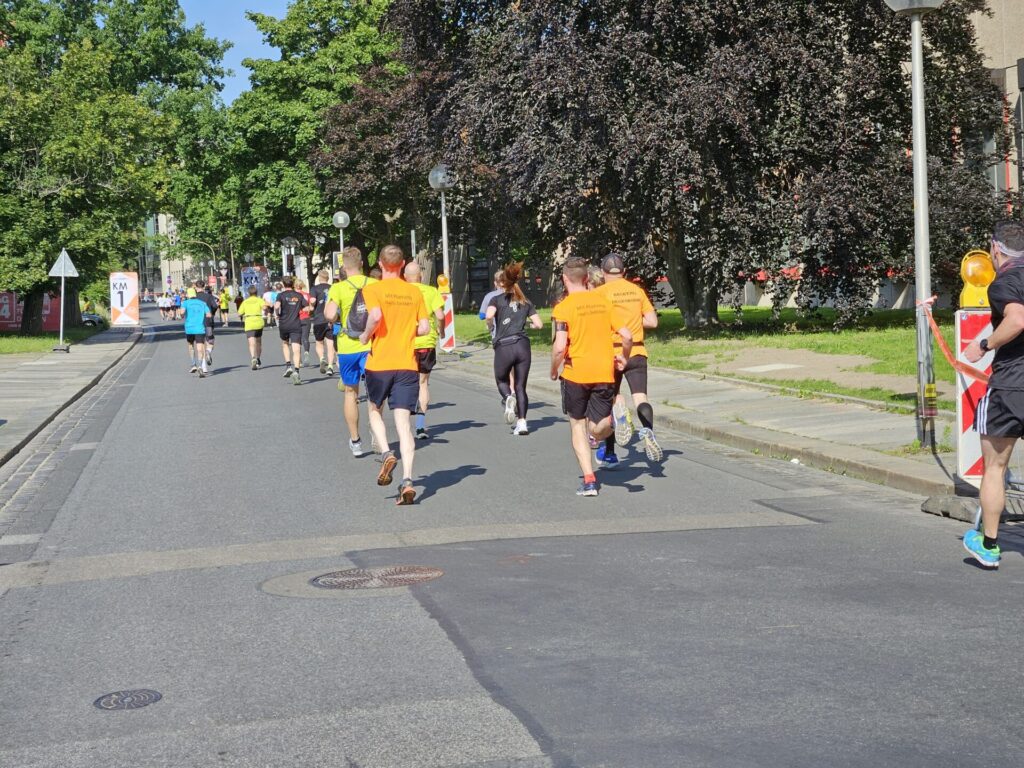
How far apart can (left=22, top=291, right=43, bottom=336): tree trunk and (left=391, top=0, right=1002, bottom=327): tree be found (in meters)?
23.5

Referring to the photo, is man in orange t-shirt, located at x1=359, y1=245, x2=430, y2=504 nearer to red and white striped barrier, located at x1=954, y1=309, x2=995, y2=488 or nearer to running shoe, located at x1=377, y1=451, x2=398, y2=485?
running shoe, located at x1=377, y1=451, x2=398, y2=485

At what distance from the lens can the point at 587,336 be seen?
34.0 ft

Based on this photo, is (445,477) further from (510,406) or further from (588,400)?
(510,406)

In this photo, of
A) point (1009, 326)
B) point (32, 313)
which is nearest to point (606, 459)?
point (1009, 326)

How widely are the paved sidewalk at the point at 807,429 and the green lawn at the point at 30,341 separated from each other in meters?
22.1

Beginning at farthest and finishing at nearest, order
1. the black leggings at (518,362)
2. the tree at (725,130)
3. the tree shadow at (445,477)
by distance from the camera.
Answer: the tree at (725,130), the black leggings at (518,362), the tree shadow at (445,477)

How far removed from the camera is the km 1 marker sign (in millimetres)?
43562

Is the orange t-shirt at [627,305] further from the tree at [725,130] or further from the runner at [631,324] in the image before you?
the tree at [725,130]

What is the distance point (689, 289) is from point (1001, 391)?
76.3 ft

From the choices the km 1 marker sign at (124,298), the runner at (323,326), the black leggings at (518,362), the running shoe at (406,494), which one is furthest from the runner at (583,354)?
the km 1 marker sign at (124,298)

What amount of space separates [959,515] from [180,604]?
5.14m

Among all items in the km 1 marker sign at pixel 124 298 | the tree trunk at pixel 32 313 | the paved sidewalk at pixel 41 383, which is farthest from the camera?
the tree trunk at pixel 32 313

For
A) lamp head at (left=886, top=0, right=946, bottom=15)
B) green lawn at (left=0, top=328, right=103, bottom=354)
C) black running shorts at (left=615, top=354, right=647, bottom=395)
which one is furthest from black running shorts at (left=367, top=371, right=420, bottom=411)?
green lawn at (left=0, top=328, right=103, bottom=354)

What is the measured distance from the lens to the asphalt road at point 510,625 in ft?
14.7
